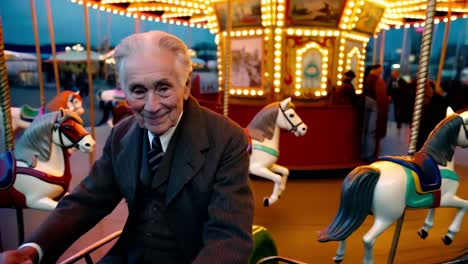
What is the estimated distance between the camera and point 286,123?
3.64 meters

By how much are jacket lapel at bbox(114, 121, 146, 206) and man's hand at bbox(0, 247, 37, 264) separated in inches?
11.6

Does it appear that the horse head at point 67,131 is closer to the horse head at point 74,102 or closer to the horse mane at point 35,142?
the horse mane at point 35,142

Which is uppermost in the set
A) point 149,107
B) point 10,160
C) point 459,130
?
point 149,107

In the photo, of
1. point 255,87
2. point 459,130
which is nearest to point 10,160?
point 459,130

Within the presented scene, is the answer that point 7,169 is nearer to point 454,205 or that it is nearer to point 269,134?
point 269,134

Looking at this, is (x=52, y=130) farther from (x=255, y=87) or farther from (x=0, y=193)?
(x=255, y=87)

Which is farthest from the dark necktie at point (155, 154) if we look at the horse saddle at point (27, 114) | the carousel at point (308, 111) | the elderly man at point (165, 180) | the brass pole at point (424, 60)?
the horse saddle at point (27, 114)

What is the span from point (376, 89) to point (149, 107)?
4.77 m

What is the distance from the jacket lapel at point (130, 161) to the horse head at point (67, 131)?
1.47 m

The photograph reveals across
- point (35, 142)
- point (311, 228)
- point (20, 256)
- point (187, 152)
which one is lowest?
point (311, 228)

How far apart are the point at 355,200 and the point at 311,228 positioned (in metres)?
1.16

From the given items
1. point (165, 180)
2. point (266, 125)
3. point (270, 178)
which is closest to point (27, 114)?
point (266, 125)

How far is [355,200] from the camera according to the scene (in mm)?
2145

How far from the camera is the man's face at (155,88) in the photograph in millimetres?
985
